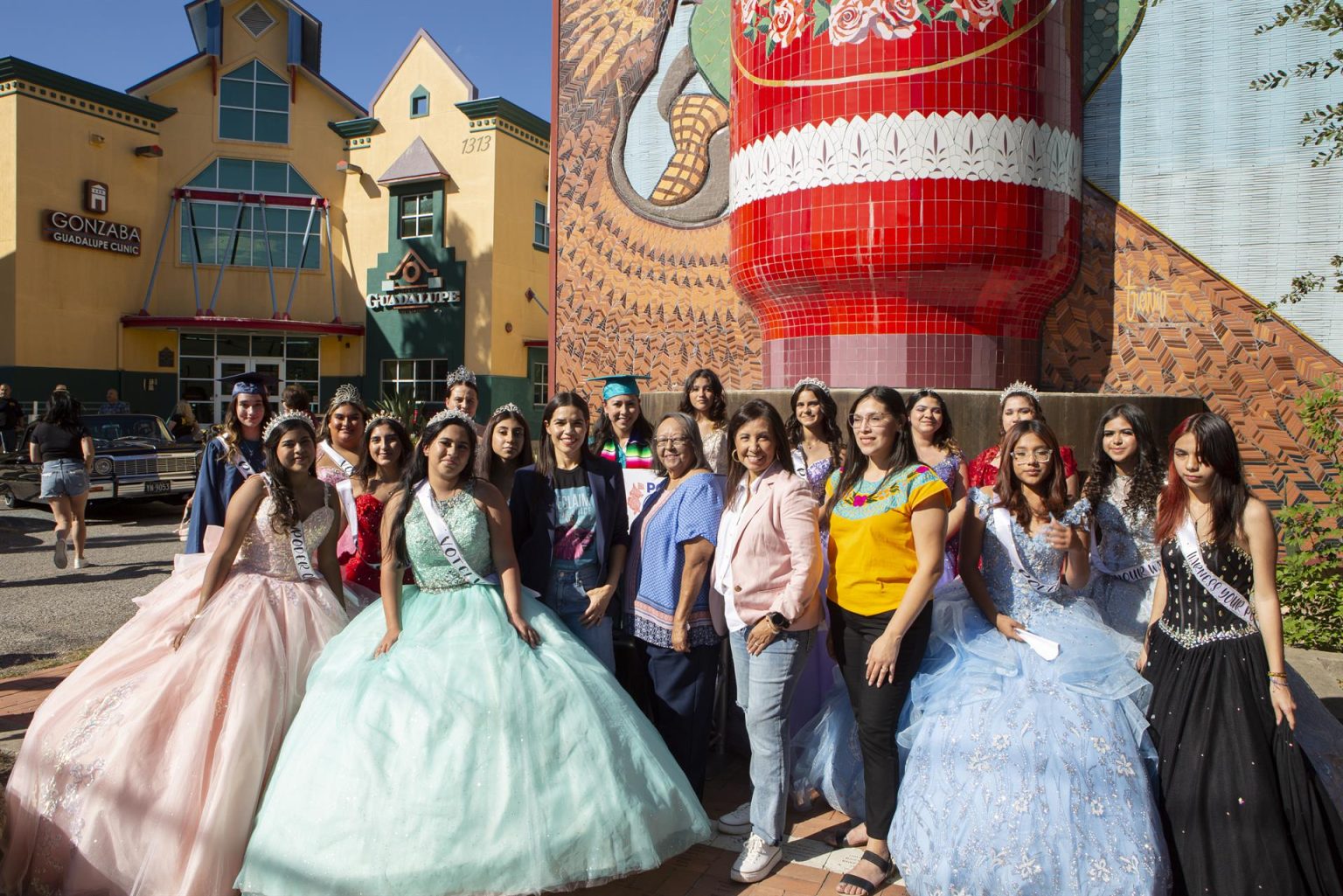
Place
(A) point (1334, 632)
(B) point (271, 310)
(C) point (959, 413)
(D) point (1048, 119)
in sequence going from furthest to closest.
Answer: (B) point (271, 310)
(D) point (1048, 119)
(C) point (959, 413)
(A) point (1334, 632)

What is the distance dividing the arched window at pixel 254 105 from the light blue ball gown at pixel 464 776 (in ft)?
77.7

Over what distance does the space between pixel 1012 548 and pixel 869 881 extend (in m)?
1.38

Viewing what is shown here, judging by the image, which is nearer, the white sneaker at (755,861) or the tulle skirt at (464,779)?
the tulle skirt at (464,779)

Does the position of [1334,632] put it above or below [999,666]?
below

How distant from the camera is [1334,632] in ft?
20.6

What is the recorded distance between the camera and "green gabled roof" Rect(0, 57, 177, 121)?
65.8ft

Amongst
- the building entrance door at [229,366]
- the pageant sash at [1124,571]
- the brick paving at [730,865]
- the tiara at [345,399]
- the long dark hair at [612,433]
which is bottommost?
the brick paving at [730,865]

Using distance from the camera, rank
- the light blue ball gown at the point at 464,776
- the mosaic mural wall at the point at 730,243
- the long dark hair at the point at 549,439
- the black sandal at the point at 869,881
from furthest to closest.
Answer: the mosaic mural wall at the point at 730,243 → the long dark hair at the point at 549,439 → the black sandal at the point at 869,881 → the light blue ball gown at the point at 464,776

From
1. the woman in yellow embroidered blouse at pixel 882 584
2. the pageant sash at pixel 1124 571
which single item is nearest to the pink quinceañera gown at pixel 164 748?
the woman in yellow embroidered blouse at pixel 882 584

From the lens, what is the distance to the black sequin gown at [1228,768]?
3158 millimetres

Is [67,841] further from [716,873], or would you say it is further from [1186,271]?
[1186,271]

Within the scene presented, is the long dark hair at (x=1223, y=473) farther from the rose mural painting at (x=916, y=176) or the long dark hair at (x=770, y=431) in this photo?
the rose mural painting at (x=916, y=176)

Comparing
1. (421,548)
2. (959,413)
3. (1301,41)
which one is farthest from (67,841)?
(1301,41)

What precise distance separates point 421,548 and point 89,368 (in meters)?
21.4
